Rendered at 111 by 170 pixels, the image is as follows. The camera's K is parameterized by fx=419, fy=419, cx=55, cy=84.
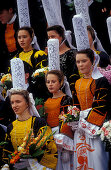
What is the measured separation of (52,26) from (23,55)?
0.81 meters

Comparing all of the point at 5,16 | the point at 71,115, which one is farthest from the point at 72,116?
the point at 5,16

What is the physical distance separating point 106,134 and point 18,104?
1.35m

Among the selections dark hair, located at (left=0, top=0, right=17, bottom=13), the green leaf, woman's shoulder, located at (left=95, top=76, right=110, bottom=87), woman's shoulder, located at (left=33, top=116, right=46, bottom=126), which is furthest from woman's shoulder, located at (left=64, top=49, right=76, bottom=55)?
the green leaf

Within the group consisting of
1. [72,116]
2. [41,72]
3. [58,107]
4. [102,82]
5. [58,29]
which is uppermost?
[58,29]

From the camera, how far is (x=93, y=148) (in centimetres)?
590

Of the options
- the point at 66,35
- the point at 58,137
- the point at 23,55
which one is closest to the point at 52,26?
the point at 66,35

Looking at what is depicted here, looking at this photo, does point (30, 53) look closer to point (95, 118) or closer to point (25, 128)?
point (25, 128)

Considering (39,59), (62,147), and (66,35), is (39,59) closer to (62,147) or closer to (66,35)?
(66,35)

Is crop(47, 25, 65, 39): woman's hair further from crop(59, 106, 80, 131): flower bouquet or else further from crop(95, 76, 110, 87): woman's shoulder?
crop(59, 106, 80, 131): flower bouquet

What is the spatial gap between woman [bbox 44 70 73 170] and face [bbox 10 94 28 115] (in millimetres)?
581

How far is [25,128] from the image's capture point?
19.1 ft

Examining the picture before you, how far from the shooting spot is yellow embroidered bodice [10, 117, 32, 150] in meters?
5.81

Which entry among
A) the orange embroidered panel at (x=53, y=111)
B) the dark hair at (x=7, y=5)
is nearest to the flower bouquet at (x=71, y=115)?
the orange embroidered panel at (x=53, y=111)

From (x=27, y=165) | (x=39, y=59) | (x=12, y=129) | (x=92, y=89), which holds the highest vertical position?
(x=39, y=59)
